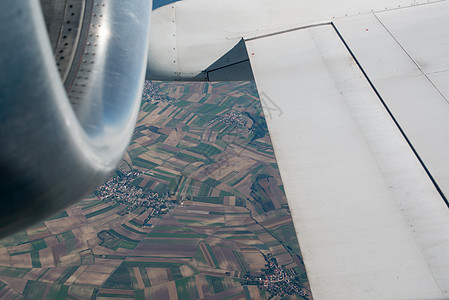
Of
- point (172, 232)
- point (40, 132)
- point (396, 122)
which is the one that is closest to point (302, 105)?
point (396, 122)

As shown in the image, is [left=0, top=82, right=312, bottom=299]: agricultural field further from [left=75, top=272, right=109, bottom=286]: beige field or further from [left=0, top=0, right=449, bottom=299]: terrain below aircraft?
[left=0, top=0, right=449, bottom=299]: terrain below aircraft

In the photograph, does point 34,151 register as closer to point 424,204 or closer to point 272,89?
point 424,204

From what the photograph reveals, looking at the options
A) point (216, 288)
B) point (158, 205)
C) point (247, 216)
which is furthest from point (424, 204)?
point (158, 205)

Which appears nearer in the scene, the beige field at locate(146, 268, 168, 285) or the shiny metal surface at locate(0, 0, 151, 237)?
the shiny metal surface at locate(0, 0, 151, 237)

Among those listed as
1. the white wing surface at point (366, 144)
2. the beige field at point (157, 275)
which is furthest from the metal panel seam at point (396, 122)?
the beige field at point (157, 275)

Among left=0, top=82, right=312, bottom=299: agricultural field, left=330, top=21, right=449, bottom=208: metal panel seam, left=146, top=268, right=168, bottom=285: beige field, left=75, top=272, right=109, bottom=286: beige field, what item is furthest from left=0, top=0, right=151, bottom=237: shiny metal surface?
left=75, top=272, right=109, bottom=286: beige field

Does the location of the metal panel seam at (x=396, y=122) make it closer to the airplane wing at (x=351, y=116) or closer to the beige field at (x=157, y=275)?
the airplane wing at (x=351, y=116)
